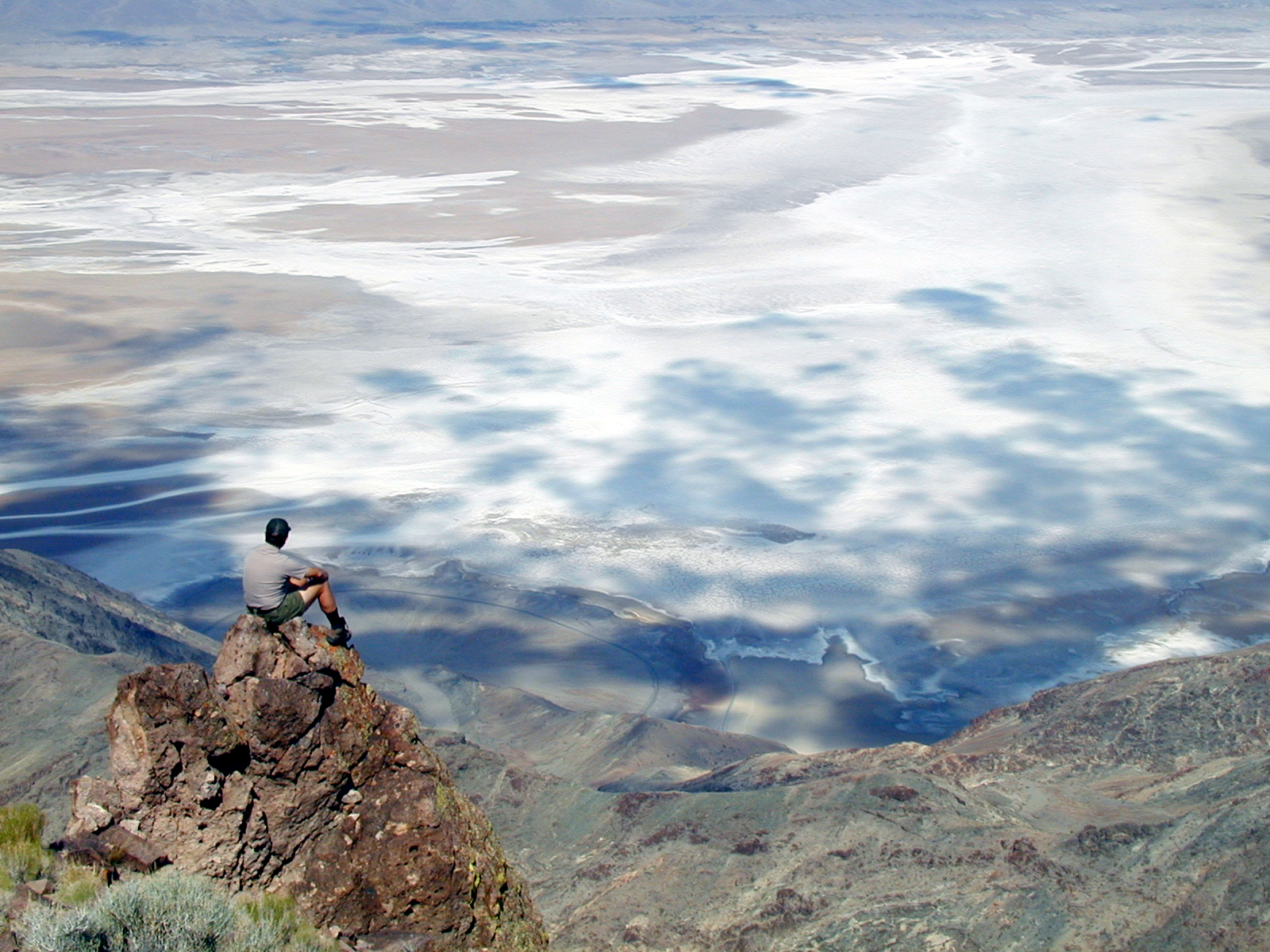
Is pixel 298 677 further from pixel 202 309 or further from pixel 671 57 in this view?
pixel 671 57

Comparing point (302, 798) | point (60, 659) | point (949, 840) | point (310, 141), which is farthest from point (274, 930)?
point (310, 141)

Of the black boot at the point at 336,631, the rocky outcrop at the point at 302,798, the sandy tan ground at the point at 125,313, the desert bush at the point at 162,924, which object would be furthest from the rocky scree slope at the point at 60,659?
the sandy tan ground at the point at 125,313

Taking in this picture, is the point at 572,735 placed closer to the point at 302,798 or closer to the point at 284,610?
the point at 302,798

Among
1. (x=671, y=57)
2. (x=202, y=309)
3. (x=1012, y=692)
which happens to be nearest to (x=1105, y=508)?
(x=1012, y=692)

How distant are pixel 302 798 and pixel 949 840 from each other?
3.48 metres

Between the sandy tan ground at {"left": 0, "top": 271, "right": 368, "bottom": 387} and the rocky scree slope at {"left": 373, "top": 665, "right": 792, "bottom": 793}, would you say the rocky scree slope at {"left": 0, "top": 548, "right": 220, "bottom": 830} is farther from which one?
the sandy tan ground at {"left": 0, "top": 271, "right": 368, "bottom": 387}

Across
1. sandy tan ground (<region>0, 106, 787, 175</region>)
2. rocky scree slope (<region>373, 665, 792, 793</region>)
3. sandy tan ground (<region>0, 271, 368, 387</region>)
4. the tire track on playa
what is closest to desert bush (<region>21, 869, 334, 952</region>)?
rocky scree slope (<region>373, 665, 792, 793</region>)

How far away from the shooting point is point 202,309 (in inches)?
893

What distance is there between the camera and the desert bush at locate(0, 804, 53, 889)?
412 cm

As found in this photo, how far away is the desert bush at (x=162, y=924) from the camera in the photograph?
12.0 feet

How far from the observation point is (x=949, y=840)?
6.68 meters

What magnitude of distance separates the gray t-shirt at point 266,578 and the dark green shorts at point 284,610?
→ 0.02 metres

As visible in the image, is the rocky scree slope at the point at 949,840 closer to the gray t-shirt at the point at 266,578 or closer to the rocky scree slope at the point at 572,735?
the rocky scree slope at the point at 572,735

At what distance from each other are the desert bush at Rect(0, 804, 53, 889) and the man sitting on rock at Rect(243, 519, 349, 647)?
1.04 metres
